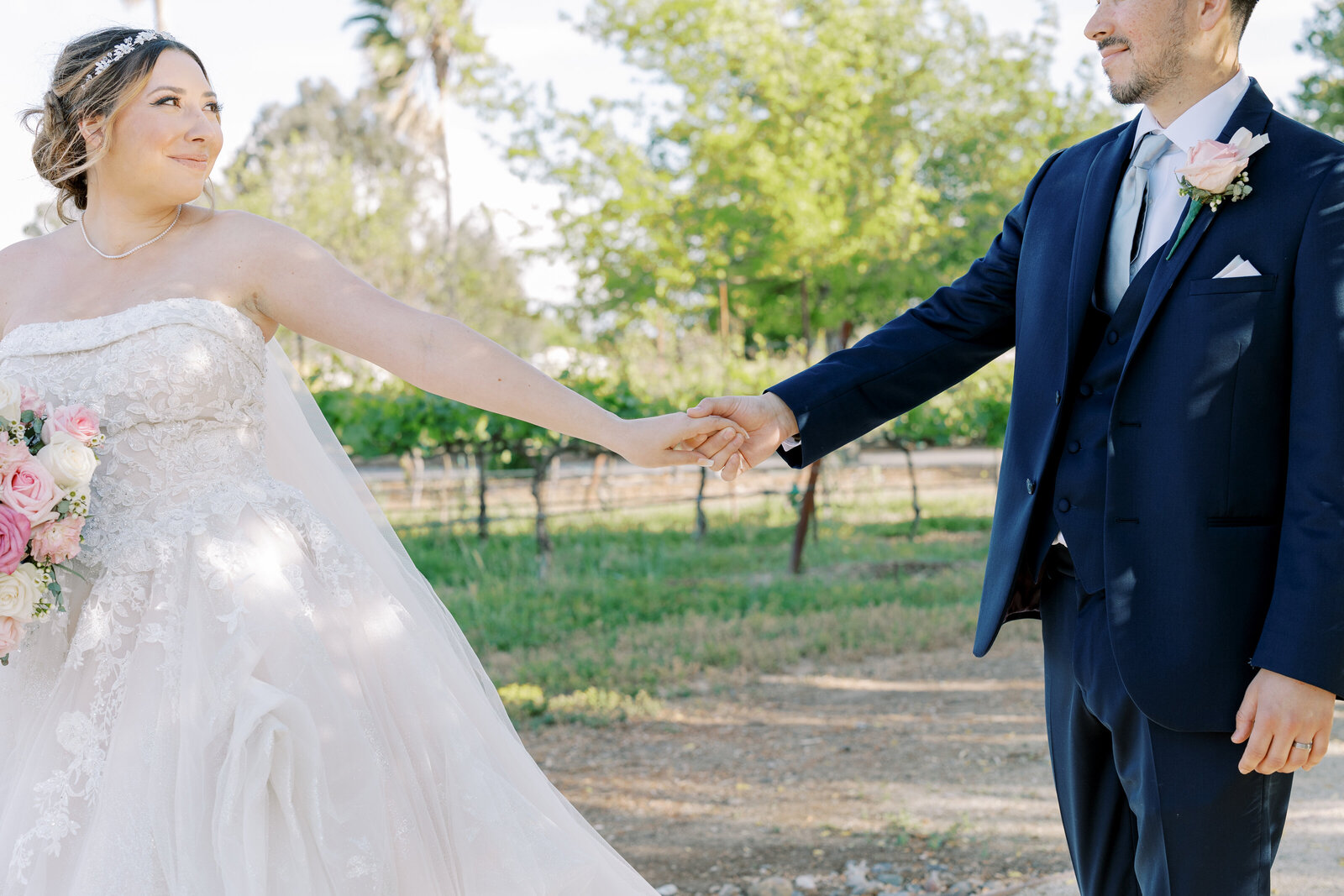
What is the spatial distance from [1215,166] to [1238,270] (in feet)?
0.64

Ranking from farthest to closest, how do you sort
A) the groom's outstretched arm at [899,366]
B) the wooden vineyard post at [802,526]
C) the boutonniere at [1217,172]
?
the wooden vineyard post at [802,526] < the groom's outstretched arm at [899,366] < the boutonniere at [1217,172]

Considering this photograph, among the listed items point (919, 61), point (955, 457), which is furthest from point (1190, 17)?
point (955, 457)

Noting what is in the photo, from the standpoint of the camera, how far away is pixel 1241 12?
2.12 m

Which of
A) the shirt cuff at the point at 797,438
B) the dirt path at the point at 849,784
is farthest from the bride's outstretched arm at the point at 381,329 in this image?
the dirt path at the point at 849,784

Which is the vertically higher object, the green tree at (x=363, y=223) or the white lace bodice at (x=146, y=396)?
the green tree at (x=363, y=223)

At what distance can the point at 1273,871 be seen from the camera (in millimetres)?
3633

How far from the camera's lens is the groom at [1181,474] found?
190 centimetres

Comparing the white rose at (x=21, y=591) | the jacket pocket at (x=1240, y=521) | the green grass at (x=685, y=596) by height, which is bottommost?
the green grass at (x=685, y=596)

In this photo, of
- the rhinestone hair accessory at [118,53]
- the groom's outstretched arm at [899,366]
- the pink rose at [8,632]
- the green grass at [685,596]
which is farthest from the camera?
the green grass at [685,596]

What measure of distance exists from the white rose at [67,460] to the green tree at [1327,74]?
15.1 m

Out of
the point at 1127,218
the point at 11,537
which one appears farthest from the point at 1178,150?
the point at 11,537

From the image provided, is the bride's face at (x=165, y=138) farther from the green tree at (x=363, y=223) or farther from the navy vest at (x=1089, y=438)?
the green tree at (x=363, y=223)

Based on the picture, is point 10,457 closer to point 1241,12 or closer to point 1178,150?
point 1178,150

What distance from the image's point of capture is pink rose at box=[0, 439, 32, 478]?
208 centimetres
